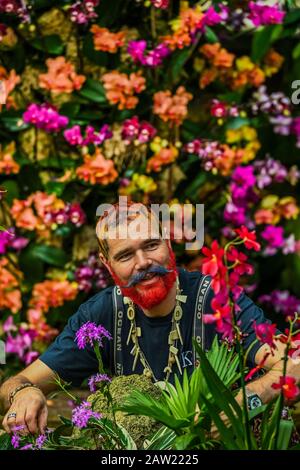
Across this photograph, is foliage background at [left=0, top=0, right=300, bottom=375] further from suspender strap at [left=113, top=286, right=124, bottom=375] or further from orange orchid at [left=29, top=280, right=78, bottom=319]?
suspender strap at [left=113, top=286, right=124, bottom=375]

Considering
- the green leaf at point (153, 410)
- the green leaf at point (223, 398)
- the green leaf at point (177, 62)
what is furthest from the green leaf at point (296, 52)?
the green leaf at point (223, 398)

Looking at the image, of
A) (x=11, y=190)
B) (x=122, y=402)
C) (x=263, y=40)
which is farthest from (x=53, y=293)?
(x=122, y=402)

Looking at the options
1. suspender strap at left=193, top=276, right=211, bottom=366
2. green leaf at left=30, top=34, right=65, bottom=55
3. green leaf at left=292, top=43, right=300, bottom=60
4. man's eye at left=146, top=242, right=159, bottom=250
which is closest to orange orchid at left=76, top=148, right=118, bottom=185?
green leaf at left=30, top=34, right=65, bottom=55

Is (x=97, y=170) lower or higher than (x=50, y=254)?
higher

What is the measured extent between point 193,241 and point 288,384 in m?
2.90

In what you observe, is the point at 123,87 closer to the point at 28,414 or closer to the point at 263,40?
the point at 263,40

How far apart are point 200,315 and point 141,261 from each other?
0.83 ft

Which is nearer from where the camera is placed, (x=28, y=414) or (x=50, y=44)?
(x=28, y=414)

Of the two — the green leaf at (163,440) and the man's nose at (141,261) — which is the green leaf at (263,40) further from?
the green leaf at (163,440)

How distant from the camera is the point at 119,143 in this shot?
15.5 feet

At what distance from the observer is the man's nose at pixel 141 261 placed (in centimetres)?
254
